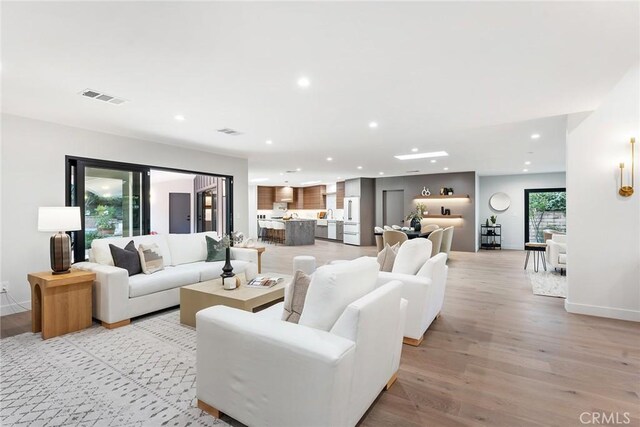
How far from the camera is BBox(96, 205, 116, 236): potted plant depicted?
485 cm

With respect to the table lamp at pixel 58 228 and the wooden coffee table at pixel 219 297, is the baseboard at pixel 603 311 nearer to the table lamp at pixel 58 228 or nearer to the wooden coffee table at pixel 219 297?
the wooden coffee table at pixel 219 297

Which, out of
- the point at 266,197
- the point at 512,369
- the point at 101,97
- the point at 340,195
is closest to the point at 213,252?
the point at 101,97

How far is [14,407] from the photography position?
6.67ft

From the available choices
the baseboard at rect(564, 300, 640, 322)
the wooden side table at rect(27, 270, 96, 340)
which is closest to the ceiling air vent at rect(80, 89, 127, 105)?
the wooden side table at rect(27, 270, 96, 340)

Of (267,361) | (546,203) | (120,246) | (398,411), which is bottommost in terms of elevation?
(398,411)

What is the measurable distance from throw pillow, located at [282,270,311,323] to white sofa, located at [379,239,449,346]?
1191 millimetres

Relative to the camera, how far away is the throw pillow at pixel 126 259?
3.79 metres

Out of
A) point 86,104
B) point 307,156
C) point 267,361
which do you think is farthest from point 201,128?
point 267,361

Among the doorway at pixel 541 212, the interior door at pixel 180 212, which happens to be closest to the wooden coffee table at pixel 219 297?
the interior door at pixel 180 212

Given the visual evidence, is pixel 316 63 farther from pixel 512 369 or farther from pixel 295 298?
pixel 512 369

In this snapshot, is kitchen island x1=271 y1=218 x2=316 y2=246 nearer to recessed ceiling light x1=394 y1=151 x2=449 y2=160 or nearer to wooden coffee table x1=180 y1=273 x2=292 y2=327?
recessed ceiling light x1=394 y1=151 x2=449 y2=160

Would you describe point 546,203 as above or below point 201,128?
below

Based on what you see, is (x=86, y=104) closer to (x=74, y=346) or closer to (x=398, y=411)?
(x=74, y=346)

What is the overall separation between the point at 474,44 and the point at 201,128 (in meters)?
3.71
